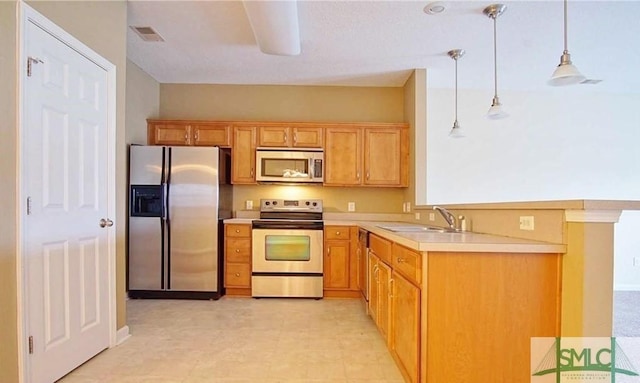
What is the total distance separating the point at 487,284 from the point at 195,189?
300cm

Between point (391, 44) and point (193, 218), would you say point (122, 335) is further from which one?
point (391, 44)

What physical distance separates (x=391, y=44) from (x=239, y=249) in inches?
106

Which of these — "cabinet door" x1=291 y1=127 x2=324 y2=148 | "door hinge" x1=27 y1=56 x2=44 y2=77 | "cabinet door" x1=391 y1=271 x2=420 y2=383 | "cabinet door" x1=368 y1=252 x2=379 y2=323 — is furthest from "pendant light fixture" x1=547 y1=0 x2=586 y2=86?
"door hinge" x1=27 y1=56 x2=44 y2=77

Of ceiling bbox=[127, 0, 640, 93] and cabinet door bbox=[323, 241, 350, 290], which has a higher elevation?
ceiling bbox=[127, 0, 640, 93]

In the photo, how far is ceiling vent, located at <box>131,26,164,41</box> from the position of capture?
3.08m

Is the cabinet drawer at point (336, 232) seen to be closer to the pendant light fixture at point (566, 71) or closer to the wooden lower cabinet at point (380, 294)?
the wooden lower cabinet at point (380, 294)

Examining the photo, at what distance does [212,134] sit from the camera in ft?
13.6

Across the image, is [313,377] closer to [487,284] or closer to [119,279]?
[487,284]

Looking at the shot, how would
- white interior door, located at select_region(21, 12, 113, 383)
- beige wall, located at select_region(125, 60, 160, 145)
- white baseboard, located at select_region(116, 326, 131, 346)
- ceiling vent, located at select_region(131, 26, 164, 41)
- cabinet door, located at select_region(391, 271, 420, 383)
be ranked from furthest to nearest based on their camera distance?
beige wall, located at select_region(125, 60, 160, 145) → ceiling vent, located at select_region(131, 26, 164, 41) → white baseboard, located at select_region(116, 326, 131, 346) → white interior door, located at select_region(21, 12, 113, 383) → cabinet door, located at select_region(391, 271, 420, 383)

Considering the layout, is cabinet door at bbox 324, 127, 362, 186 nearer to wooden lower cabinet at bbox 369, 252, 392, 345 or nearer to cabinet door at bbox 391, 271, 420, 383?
wooden lower cabinet at bbox 369, 252, 392, 345

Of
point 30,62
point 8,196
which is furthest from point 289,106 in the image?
point 8,196

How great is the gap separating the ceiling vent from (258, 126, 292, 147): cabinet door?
4.65 feet

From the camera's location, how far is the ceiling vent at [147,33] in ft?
10.1
